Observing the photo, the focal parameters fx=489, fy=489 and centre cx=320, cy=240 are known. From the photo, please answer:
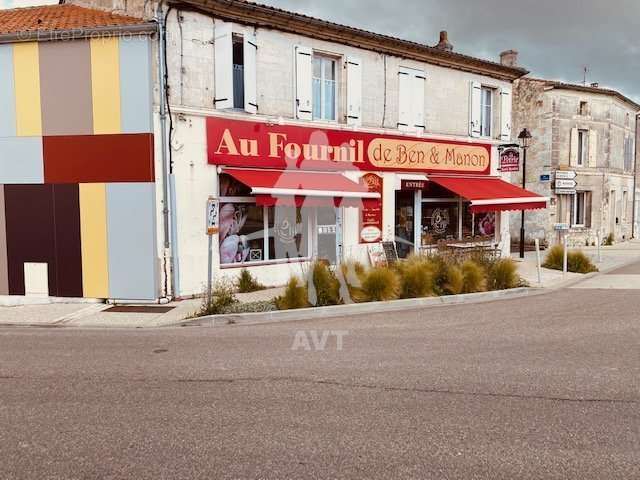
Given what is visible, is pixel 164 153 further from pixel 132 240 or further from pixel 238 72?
pixel 238 72

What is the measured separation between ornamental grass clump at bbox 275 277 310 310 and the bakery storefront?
6.64 ft

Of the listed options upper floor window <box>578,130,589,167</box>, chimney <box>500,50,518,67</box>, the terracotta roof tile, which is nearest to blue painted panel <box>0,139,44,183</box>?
the terracotta roof tile

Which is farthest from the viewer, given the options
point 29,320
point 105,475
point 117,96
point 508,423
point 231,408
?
point 117,96

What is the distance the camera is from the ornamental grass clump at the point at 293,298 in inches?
353

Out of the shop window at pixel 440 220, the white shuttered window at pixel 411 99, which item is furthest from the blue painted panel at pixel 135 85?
the shop window at pixel 440 220

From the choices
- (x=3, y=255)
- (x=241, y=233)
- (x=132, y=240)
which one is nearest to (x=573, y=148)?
(x=241, y=233)

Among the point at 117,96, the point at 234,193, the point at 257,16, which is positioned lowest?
the point at 234,193

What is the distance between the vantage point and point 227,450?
11.8 ft

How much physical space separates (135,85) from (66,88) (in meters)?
1.44

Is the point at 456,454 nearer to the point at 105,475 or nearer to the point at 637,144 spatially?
the point at 105,475

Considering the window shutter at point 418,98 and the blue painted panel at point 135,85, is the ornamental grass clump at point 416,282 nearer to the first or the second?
the window shutter at point 418,98

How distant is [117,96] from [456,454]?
9225 mm

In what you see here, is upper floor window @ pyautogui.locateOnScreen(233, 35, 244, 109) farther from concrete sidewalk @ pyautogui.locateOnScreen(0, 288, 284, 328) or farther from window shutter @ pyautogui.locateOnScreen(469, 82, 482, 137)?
window shutter @ pyautogui.locateOnScreen(469, 82, 482, 137)

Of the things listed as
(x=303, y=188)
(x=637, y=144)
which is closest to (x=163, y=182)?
(x=303, y=188)
